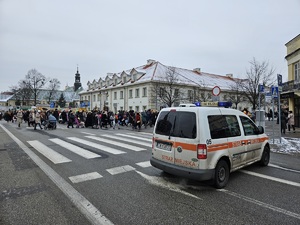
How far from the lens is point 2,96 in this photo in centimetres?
11581

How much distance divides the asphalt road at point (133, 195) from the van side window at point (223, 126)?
3.78 ft

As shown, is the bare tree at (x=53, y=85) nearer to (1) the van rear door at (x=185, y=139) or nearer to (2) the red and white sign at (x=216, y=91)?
(2) the red and white sign at (x=216, y=91)

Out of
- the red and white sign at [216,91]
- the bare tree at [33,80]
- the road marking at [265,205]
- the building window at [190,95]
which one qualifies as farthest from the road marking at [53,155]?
the bare tree at [33,80]

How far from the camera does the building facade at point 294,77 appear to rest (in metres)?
17.6

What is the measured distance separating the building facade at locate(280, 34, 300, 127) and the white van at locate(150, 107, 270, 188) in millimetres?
15400

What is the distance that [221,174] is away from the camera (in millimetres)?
4723

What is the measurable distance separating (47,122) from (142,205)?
53.2 feet

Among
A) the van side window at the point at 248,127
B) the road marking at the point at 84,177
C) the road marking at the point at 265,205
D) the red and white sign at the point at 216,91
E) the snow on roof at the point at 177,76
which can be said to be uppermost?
the snow on roof at the point at 177,76

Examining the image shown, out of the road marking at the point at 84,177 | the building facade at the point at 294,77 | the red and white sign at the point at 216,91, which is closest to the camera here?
the road marking at the point at 84,177

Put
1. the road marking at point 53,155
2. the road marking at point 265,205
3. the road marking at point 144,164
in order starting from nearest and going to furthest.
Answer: the road marking at point 265,205 < the road marking at point 144,164 < the road marking at point 53,155

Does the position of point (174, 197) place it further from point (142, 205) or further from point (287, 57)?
point (287, 57)

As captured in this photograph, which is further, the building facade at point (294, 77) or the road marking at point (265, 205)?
the building facade at point (294, 77)

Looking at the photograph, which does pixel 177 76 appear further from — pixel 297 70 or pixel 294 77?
pixel 297 70

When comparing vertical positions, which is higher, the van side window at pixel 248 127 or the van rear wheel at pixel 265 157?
the van side window at pixel 248 127
